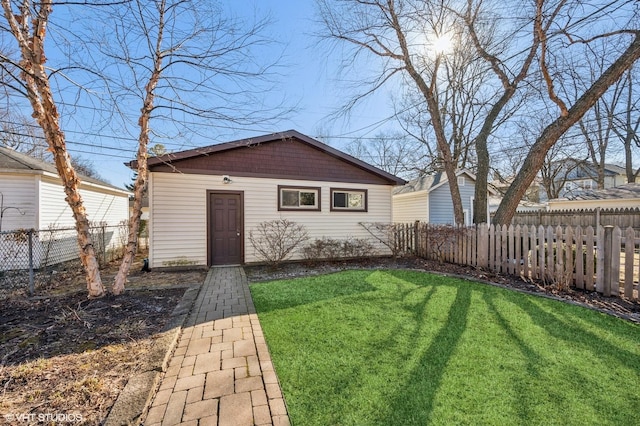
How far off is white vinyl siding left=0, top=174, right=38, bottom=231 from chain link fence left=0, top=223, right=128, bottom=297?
0.49 metres

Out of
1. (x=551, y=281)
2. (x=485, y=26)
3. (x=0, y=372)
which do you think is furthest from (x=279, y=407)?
(x=485, y=26)

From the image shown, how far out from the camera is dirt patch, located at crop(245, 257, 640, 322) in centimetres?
416

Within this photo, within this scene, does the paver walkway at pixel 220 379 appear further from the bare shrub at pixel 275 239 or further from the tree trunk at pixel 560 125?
the tree trunk at pixel 560 125

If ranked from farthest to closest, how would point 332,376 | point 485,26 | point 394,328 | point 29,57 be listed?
1. point 485,26
2. point 29,57
3. point 394,328
4. point 332,376

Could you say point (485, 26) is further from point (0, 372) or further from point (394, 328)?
point (0, 372)

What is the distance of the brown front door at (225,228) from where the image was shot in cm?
799

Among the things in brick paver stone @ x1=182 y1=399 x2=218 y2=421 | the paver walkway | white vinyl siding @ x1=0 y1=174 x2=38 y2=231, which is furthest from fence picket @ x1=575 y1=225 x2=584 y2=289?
white vinyl siding @ x1=0 y1=174 x2=38 y2=231

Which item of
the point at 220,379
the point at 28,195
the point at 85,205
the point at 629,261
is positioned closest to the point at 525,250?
the point at 629,261

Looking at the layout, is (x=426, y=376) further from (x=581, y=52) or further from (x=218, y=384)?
(x=581, y=52)

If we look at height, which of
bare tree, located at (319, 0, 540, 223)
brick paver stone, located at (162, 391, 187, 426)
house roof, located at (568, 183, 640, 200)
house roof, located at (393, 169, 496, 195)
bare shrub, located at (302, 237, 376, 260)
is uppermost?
bare tree, located at (319, 0, 540, 223)

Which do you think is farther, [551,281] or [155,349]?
[551,281]

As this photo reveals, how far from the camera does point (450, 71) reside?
12.6 metres

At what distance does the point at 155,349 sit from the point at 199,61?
4770mm

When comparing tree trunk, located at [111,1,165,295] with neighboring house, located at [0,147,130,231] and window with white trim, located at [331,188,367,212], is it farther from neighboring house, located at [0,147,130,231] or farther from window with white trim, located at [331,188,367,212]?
window with white trim, located at [331,188,367,212]
